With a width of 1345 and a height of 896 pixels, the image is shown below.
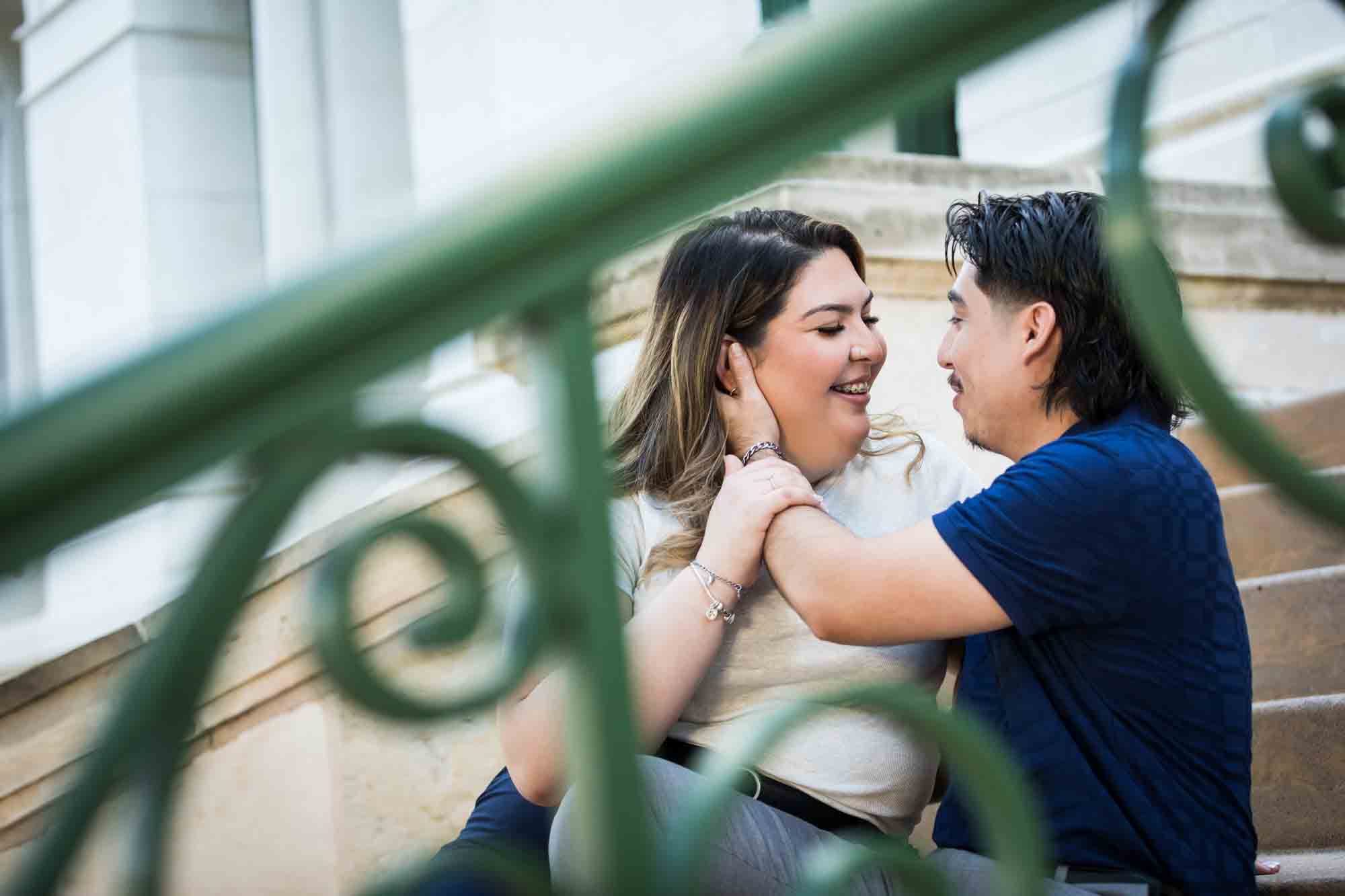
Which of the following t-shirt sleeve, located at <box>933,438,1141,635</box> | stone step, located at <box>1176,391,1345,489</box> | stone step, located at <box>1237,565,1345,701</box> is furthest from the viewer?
stone step, located at <box>1176,391,1345,489</box>

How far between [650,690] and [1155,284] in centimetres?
131

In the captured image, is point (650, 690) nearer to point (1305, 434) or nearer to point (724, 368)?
point (724, 368)

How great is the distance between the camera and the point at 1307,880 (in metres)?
1.96

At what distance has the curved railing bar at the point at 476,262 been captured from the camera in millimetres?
558

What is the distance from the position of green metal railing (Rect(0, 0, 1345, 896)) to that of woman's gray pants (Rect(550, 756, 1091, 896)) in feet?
3.16

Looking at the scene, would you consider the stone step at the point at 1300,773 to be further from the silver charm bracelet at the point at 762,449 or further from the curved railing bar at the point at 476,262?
the curved railing bar at the point at 476,262

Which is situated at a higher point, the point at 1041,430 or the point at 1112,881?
the point at 1041,430

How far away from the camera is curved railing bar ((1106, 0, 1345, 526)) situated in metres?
0.75

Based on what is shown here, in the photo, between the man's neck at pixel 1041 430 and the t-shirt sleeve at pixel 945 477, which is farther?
the t-shirt sleeve at pixel 945 477

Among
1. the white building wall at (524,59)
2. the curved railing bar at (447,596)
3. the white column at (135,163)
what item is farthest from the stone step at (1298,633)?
the white column at (135,163)

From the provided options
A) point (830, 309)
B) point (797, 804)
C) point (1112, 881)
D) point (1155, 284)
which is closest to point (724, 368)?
point (830, 309)

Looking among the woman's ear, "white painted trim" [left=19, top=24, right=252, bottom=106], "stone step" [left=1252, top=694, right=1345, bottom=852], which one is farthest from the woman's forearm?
"white painted trim" [left=19, top=24, right=252, bottom=106]

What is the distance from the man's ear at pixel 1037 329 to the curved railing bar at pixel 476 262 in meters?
1.31

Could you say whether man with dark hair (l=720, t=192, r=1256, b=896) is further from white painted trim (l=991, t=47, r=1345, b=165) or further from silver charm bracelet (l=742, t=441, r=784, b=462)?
white painted trim (l=991, t=47, r=1345, b=165)
